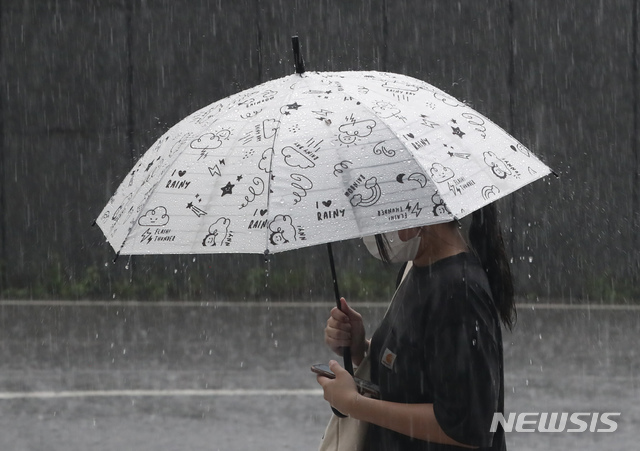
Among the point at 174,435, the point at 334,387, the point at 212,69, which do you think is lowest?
the point at 174,435

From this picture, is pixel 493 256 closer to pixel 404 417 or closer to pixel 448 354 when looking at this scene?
pixel 448 354

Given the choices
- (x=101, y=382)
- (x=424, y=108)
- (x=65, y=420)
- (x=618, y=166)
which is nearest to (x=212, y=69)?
(x=618, y=166)

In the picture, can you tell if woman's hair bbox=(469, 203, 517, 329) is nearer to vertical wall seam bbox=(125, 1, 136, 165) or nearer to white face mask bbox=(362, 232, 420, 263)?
white face mask bbox=(362, 232, 420, 263)

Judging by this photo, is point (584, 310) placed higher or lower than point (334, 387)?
lower

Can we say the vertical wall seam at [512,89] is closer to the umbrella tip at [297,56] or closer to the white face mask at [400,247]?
the umbrella tip at [297,56]

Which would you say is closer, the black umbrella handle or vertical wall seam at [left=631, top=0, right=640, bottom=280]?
the black umbrella handle

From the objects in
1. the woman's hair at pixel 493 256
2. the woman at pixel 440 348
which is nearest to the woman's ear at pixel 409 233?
the woman at pixel 440 348

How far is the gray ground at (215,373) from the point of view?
7086mm

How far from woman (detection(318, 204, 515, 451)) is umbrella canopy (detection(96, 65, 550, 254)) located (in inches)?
5.0

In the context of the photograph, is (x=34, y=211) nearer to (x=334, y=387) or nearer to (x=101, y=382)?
(x=101, y=382)

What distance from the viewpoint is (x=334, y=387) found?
302cm

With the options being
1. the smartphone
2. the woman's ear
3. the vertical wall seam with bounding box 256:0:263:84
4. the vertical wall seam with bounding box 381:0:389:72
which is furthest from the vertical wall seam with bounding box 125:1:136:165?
the woman's ear

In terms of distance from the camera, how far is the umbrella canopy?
2877mm

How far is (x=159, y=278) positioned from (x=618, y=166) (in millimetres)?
5372
